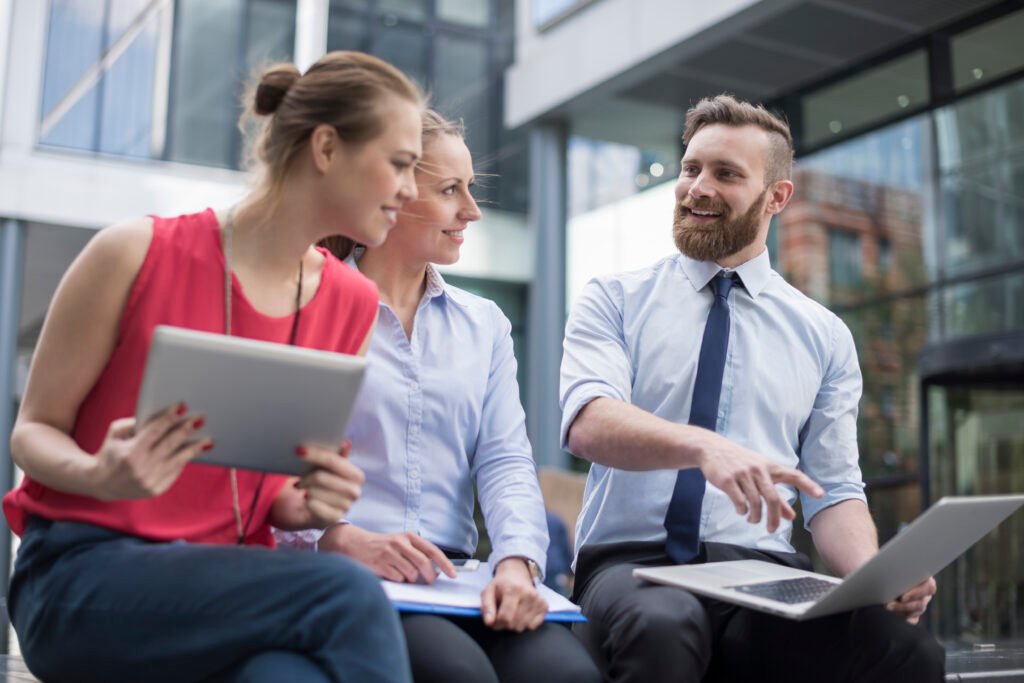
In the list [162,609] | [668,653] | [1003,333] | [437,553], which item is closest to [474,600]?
[437,553]

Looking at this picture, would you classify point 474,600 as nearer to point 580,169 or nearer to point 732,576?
point 732,576

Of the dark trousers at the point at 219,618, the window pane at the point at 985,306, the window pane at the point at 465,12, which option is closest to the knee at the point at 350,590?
the dark trousers at the point at 219,618

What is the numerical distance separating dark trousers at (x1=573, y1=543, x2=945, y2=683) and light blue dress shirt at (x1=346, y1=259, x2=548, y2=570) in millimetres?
225

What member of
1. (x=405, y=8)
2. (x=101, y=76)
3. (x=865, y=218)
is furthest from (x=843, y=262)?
(x=101, y=76)

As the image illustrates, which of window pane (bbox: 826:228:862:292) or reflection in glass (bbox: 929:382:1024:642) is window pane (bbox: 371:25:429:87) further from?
reflection in glass (bbox: 929:382:1024:642)

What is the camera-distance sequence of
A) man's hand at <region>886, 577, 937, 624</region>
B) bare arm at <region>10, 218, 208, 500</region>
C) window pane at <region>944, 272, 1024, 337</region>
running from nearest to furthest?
1. bare arm at <region>10, 218, 208, 500</region>
2. man's hand at <region>886, 577, 937, 624</region>
3. window pane at <region>944, 272, 1024, 337</region>

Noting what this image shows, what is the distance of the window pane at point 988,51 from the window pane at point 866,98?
0.31m

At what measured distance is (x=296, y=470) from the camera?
1797 mm

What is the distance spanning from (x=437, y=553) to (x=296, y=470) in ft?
1.82

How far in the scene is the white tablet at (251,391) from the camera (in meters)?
1.53

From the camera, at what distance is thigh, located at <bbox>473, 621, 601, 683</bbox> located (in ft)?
6.95

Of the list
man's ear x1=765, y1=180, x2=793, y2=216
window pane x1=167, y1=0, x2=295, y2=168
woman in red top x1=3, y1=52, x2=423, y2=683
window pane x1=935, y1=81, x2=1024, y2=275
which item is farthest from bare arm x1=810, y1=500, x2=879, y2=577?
window pane x1=167, y1=0, x2=295, y2=168

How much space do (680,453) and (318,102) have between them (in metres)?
0.99

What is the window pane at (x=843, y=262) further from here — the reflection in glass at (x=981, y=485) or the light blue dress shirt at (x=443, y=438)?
the light blue dress shirt at (x=443, y=438)
